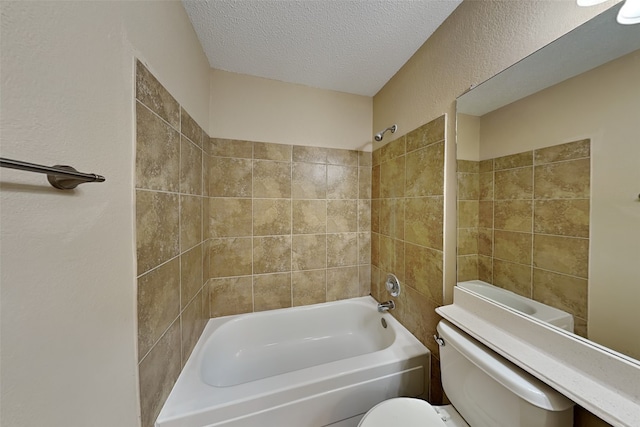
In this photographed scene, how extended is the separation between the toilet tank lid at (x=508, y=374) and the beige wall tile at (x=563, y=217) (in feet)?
1.58

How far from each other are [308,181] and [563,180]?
53.4 inches

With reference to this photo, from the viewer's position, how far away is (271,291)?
1.61 m

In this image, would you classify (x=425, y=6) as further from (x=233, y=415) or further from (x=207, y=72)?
(x=233, y=415)

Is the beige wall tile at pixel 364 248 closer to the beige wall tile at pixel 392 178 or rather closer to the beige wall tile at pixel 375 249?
the beige wall tile at pixel 375 249

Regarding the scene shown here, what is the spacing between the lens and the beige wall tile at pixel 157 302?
677mm

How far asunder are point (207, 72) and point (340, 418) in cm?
219

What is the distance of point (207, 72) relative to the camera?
1.39 meters

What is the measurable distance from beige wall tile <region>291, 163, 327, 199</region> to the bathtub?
3.07 feet

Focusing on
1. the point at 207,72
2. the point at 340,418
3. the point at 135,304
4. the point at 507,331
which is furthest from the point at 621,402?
the point at 207,72

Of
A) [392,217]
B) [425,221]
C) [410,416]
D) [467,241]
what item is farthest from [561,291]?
[392,217]

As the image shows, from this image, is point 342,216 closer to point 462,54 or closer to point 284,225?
point 284,225

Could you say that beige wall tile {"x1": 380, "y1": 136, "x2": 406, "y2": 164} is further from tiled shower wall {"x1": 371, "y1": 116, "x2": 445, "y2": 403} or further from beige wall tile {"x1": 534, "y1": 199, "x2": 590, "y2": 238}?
beige wall tile {"x1": 534, "y1": 199, "x2": 590, "y2": 238}

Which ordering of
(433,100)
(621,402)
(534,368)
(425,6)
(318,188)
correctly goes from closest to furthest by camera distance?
(621,402), (534,368), (425,6), (433,100), (318,188)

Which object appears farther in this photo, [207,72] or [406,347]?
[207,72]
